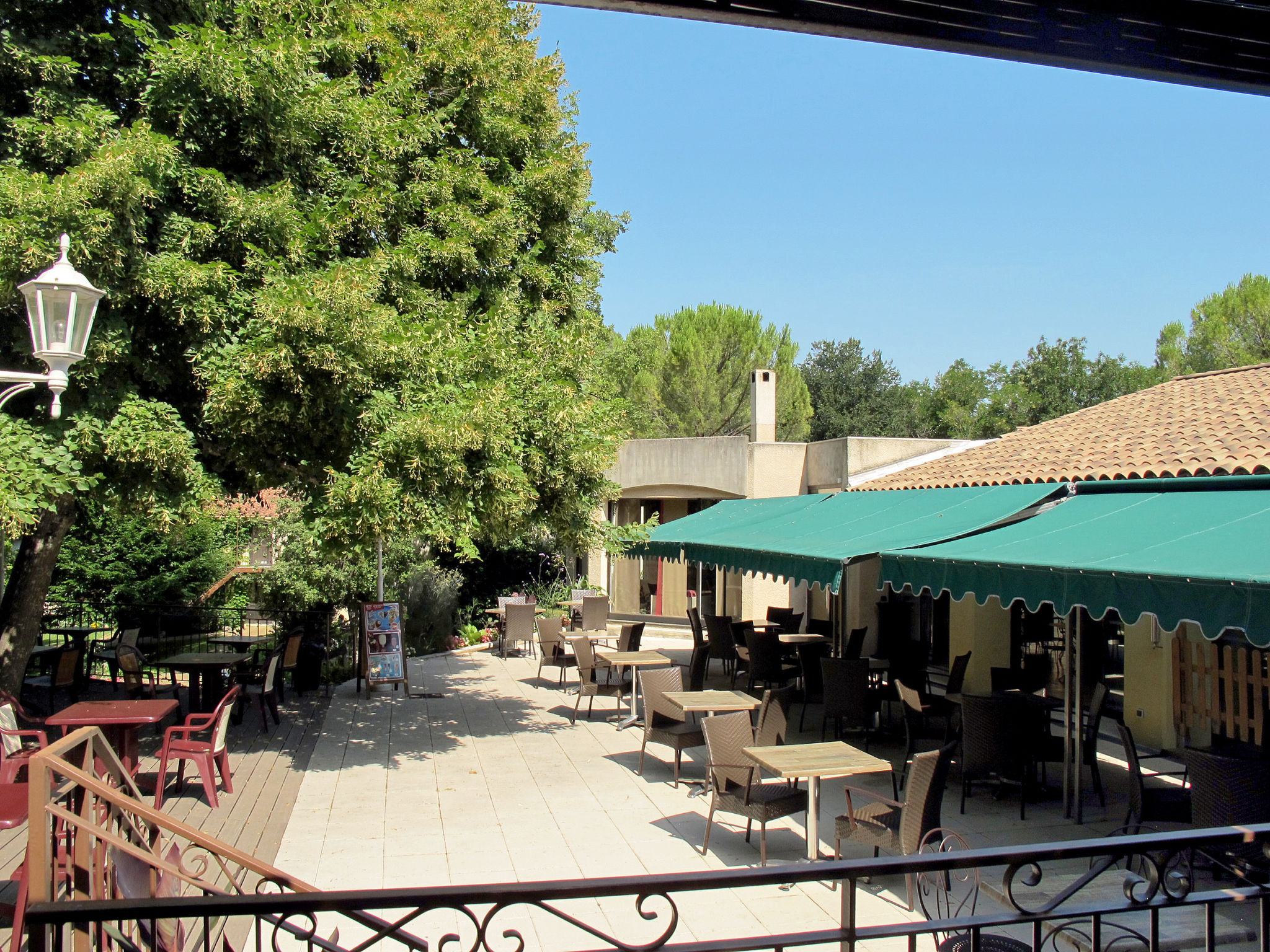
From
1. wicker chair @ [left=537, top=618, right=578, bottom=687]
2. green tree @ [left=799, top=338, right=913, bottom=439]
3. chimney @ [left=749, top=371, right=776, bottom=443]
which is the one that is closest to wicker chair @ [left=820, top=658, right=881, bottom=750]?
wicker chair @ [left=537, top=618, right=578, bottom=687]

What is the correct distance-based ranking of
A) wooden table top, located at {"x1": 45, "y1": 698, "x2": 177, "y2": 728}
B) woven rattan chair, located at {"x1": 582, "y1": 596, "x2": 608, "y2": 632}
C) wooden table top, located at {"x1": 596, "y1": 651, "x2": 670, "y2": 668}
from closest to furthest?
wooden table top, located at {"x1": 45, "y1": 698, "x2": 177, "y2": 728} → wooden table top, located at {"x1": 596, "y1": 651, "x2": 670, "y2": 668} → woven rattan chair, located at {"x1": 582, "y1": 596, "x2": 608, "y2": 632}

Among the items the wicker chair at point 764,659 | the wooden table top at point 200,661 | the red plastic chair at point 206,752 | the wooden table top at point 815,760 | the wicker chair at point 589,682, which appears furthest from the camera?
the wicker chair at point 764,659

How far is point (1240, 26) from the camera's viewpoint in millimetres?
2471

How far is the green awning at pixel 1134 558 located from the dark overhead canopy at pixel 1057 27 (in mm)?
3412

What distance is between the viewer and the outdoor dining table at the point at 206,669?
985cm

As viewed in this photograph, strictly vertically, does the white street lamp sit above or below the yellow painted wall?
above

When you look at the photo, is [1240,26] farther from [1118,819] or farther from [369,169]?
[369,169]

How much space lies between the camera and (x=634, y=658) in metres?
11.1

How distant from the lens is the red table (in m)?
6.93

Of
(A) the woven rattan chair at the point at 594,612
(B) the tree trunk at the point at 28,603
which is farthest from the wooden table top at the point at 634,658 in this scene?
(B) the tree trunk at the point at 28,603

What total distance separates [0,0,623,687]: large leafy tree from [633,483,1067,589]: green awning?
2209 millimetres

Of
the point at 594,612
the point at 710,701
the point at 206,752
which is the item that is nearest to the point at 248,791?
the point at 206,752

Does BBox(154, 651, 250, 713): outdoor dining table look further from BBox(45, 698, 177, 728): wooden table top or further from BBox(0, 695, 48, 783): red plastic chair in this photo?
BBox(0, 695, 48, 783): red plastic chair

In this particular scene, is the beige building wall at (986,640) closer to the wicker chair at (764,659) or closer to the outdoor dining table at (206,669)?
the wicker chair at (764,659)
